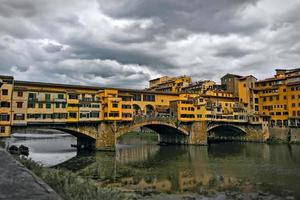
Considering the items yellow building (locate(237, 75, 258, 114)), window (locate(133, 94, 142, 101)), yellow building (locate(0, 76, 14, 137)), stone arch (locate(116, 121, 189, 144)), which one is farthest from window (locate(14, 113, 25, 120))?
yellow building (locate(237, 75, 258, 114))

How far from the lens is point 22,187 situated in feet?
34.8

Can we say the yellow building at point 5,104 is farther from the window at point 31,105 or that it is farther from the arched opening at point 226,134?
the arched opening at point 226,134

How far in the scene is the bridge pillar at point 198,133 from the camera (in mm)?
65125

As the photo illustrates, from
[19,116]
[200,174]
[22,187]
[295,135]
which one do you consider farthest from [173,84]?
[22,187]

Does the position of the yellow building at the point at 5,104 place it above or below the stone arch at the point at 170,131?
above

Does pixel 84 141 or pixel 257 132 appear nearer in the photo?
pixel 84 141

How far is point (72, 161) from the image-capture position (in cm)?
4097

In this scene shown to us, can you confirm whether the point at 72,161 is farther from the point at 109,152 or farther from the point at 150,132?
the point at 150,132

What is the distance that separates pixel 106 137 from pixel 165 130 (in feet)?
74.9

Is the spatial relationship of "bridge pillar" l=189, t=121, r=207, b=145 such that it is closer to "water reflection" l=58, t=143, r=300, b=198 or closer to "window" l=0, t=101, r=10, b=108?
"water reflection" l=58, t=143, r=300, b=198

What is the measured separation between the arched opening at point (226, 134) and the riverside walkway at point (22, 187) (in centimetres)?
6493

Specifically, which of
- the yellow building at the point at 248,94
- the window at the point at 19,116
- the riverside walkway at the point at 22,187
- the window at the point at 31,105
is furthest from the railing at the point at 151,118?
the riverside walkway at the point at 22,187

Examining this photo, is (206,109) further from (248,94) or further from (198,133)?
(248,94)

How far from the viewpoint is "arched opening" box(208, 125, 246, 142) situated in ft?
247
